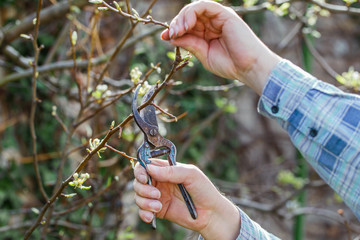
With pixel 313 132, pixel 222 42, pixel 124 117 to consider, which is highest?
pixel 222 42

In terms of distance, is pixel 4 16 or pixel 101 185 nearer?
pixel 101 185

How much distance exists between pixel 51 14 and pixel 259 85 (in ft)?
3.94

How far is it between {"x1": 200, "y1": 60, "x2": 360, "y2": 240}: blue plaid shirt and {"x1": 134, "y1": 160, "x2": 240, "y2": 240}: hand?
15cm

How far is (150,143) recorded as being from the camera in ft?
3.25

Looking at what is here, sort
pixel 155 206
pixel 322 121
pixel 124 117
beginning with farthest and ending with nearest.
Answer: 1. pixel 124 117
2. pixel 322 121
3. pixel 155 206

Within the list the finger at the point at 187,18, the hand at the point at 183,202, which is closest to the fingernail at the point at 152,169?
the hand at the point at 183,202

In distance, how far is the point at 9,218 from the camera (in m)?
2.37

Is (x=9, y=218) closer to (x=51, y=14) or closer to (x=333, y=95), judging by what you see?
(x=51, y=14)

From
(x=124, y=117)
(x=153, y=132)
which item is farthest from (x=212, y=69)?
(x=124, y=117)

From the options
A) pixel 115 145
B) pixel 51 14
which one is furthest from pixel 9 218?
pixel 51 14

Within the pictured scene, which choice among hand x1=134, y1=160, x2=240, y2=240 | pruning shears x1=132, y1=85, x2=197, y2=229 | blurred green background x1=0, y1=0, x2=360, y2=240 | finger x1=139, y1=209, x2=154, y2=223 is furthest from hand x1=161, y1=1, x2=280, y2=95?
finger x1=139, y1=209, x2=154, y2=223

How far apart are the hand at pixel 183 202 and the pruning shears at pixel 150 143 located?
0.06 feet

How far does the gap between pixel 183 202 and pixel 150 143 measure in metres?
0.18

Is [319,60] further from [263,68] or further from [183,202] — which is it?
[183,202]
